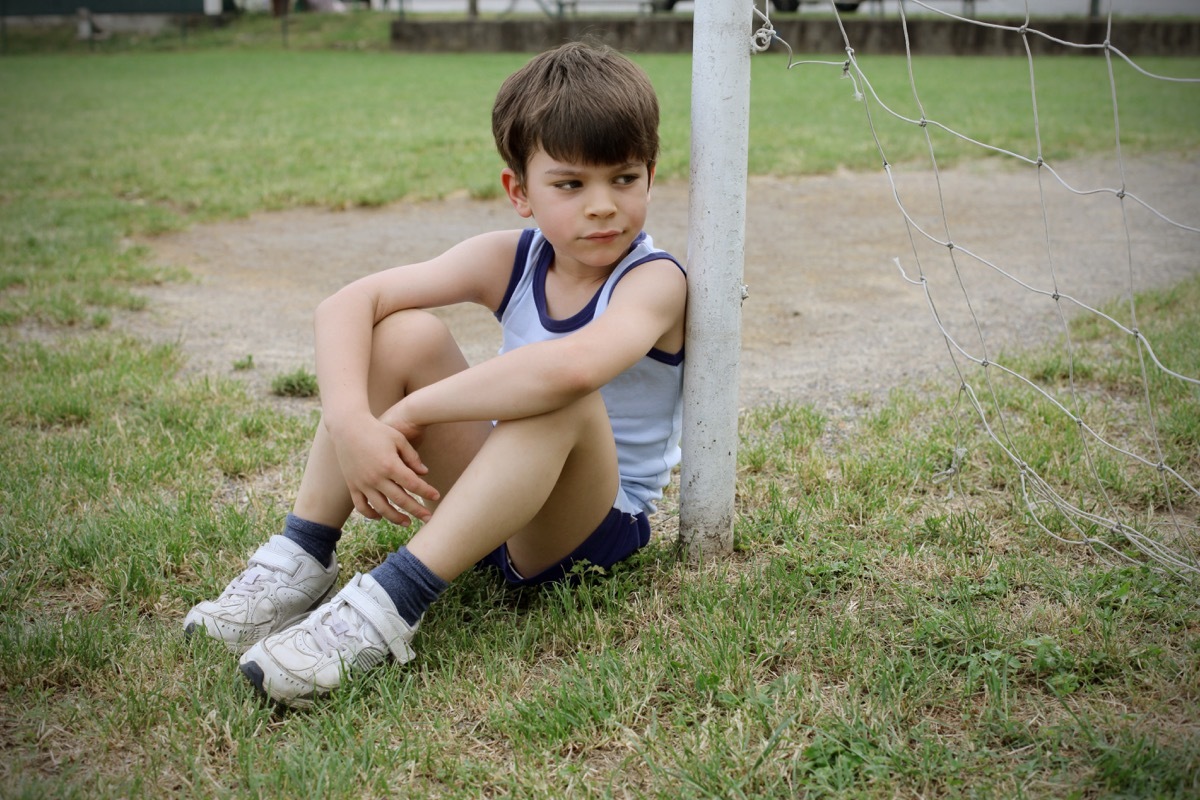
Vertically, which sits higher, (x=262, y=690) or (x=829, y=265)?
(x=829, y=265)

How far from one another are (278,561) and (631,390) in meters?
0.72

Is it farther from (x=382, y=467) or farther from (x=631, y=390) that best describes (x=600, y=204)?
(x=382, y=467)

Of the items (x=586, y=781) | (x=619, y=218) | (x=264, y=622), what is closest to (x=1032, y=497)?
(x=619, y=218)

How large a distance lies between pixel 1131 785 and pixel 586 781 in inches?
27.9

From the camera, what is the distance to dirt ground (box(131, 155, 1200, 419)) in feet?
11.5

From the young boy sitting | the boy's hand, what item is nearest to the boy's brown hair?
the young boy sitting

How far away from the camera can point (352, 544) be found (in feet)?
7.20

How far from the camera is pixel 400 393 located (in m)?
1.93

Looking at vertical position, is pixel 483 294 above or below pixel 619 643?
above

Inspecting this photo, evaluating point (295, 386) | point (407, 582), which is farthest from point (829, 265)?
point (407, 582)

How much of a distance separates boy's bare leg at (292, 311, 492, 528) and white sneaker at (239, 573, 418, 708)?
222mm

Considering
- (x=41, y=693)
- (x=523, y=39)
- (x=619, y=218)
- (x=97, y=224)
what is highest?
(x=523, y=39)

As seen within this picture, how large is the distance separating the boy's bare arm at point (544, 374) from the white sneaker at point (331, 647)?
12.1 inches

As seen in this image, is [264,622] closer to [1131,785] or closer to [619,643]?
[619,643]
